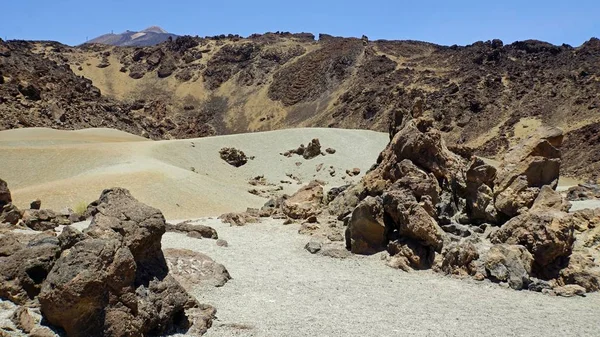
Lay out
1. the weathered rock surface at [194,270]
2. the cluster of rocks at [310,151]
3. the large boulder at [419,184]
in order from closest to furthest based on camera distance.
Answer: the weathered rock surface at [194,270]
the large boulder at [419,184]
the cluster of rocks at [310,151]

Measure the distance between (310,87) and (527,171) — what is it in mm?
59820

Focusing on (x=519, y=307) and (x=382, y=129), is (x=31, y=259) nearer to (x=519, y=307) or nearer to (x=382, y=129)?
(x=519, y=307)

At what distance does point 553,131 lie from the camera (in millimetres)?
15852

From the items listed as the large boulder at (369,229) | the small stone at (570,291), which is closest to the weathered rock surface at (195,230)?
the large boulder at (369,229)

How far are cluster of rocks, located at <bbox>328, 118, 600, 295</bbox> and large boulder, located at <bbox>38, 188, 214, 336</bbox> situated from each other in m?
5.90

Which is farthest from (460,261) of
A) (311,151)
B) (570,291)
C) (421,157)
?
(311,151)

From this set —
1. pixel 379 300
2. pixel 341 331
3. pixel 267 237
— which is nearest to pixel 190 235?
pixel 267 237

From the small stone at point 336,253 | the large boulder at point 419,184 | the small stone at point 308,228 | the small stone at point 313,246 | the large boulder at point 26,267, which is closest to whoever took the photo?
the large boulder at point 26,267

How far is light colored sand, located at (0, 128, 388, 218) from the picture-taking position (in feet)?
73.3

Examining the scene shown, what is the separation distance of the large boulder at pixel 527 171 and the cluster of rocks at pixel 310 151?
18615mm

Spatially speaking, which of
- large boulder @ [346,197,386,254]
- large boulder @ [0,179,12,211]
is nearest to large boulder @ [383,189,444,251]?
large boulder @ [346,197,386,254]

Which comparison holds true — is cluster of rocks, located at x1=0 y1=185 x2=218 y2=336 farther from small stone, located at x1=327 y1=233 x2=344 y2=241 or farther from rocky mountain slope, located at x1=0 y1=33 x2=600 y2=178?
rocky mountain slope, located at x1=0 y1=33 x2=600 y2=178

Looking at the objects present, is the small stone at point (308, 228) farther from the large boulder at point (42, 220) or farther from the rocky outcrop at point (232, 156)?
the rocky outcrop at point (232, 156)

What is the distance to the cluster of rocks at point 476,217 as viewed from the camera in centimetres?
1222
